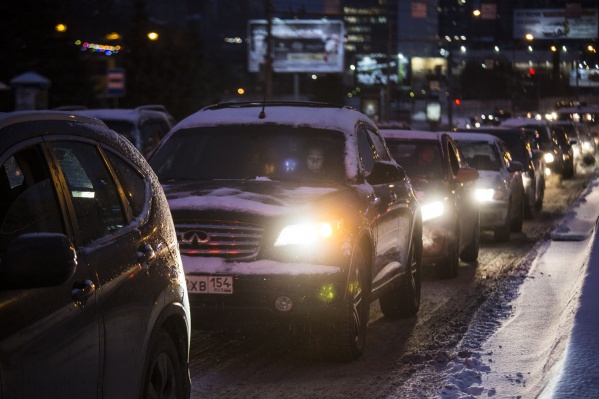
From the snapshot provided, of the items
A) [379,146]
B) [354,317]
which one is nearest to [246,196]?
[354,317]

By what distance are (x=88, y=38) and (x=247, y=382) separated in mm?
60129

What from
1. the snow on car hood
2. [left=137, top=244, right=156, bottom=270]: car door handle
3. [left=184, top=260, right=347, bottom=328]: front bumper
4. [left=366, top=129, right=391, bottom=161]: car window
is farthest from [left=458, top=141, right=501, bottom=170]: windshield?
[left=137, top=244, right=156, bottom=270]: car door handle

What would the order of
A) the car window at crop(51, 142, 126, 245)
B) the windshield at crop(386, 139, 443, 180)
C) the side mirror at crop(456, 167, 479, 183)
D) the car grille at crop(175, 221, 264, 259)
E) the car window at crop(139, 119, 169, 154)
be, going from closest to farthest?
the car window at crop(51, 142, 126, 245)
the car grille at crop(175, 221, 264, 259)
the windshield at crop(386, 139, 443, 180)
the side mirror at crop(456, 167, 479, 183)
the car window at crop(139, 119, 169, 154)

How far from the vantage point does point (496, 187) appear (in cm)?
1830

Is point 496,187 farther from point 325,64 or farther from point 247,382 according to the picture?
point 325,64

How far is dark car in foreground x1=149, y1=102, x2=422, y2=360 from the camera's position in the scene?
324 inches

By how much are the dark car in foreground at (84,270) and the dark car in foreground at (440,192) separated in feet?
25.5

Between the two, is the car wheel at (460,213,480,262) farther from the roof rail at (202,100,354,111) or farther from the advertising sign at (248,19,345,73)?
the advertising sign at (248,19,345,73)

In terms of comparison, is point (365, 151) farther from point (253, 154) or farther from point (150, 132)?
point (150, 132)

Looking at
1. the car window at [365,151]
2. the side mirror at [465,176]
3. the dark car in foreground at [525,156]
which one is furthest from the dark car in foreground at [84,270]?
the dark car in foreground at [525,156]

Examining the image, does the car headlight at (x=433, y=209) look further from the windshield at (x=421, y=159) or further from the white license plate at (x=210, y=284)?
the white license plate at (x=210, y=284)

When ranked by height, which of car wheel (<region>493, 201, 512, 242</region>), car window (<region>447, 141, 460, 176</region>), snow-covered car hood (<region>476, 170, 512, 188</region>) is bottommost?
car wheel (<region>493, 201, 512, 242</region>)

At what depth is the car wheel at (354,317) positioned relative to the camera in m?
8.44

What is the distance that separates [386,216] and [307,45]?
A: 76.7 meters
